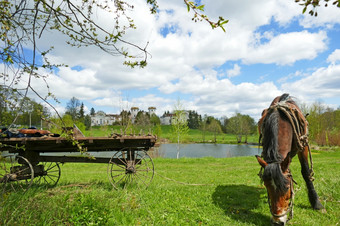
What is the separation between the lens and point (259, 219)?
4.24m

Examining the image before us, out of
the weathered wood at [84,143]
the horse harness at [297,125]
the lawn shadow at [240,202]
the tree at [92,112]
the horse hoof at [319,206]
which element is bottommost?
the lawn shadow at [240,202]

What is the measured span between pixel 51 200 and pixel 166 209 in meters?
2.31

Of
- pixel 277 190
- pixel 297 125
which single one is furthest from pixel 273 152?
pixel 297 125

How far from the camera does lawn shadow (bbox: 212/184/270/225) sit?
4348mm

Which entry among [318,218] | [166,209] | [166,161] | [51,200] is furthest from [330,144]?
[51,200]

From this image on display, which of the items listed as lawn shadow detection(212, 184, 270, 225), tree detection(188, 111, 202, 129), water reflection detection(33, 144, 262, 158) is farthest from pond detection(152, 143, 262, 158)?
tree detection(188, 111, 202, 129)

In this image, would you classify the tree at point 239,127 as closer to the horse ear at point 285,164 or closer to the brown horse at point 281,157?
the brown horse at point 281,157

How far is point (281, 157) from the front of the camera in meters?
3.65

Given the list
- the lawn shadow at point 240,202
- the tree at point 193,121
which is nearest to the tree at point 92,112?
the tree at point 193,121

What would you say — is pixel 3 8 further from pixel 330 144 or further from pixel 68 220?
pixel 330 144

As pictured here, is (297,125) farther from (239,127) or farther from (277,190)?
(239,127)

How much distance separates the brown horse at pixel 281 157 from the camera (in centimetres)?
341

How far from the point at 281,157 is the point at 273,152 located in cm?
14

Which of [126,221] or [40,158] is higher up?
[40,158]
